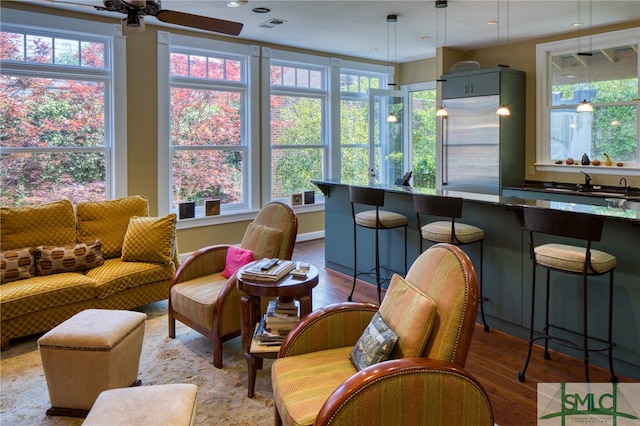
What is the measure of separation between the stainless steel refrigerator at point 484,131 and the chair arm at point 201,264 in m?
4.05

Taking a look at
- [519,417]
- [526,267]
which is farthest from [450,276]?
[526,267]

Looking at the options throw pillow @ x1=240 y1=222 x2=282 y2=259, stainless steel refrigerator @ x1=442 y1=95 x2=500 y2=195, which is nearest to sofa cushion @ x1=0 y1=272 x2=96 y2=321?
throw pillow @ x1=240 y1=222 x2=282 y2=259

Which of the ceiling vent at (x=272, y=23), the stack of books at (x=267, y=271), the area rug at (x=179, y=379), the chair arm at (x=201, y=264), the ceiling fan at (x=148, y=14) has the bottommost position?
the area rug at (x=179, y=379)

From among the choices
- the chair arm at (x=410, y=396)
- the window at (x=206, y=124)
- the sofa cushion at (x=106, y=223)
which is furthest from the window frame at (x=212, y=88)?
the chair arm at (x=410, y=396)

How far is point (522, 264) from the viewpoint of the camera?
3.41 metres

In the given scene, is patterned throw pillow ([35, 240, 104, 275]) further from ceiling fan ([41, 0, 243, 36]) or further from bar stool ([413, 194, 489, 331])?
bar stool ([413, 194, 489, 331])

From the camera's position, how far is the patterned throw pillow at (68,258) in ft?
11.9

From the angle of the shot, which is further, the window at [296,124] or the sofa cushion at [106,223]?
the window at [296,124]

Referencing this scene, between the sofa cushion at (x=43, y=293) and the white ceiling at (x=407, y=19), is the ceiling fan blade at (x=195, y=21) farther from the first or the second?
→ the sofa cushion at (x=43, y=293)

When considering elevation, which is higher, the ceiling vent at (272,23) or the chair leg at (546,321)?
the ceiling vent at (272,23)

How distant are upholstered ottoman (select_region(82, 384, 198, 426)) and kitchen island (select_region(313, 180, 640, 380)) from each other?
7.99 ft

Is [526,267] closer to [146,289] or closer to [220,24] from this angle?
[220,24]

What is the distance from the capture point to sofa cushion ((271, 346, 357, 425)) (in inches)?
69.0

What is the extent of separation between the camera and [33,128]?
4.71 metres
